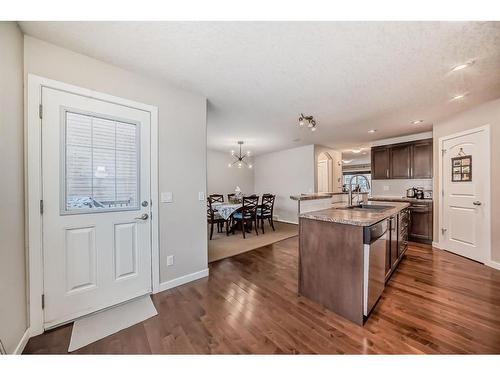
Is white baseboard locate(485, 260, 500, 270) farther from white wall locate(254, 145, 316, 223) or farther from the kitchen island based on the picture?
white wall locate(254, 145, 316, 223)

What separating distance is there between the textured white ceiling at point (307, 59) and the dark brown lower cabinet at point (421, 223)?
188 cm

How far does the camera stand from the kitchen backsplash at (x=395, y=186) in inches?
176

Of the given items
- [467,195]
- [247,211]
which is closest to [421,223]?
[467,195]

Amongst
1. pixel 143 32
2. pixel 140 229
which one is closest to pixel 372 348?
pixel 140 229

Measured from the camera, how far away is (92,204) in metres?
1.83

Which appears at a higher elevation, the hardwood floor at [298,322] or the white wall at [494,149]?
Result: the white wall at [494,149]

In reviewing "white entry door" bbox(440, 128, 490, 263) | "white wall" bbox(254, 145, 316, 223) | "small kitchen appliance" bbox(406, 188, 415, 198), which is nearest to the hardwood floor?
"white entry door" bbox(440, 128, 490, 263)

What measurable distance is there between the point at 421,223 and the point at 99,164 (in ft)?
18.1

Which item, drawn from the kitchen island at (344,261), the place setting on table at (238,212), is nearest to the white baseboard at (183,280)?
the kitchen island at (344,261)

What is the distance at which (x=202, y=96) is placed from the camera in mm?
2576

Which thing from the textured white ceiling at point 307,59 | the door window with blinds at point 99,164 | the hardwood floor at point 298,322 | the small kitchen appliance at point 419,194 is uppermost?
the textured white ceiling at point 307,59

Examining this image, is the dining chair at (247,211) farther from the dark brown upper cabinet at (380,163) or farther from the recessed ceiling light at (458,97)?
the recessed ceiling light at (458,97)

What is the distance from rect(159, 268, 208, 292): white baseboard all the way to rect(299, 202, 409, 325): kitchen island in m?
1.27
